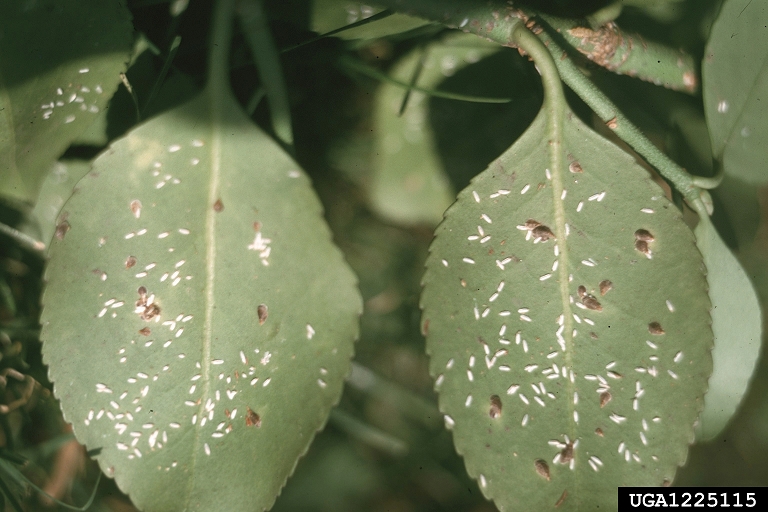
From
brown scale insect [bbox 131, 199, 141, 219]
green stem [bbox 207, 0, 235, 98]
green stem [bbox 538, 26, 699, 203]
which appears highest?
green stem [bbox 207, 0, 235, 98]

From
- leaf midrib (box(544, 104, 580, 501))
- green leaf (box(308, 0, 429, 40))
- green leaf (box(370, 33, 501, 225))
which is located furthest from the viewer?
green leaf (box(370, 33, 501, 225))

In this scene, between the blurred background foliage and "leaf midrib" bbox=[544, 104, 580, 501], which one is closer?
"leaf midrib" bbox=[544, 104, 580, 501]

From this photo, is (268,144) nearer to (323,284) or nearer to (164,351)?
(323,284)

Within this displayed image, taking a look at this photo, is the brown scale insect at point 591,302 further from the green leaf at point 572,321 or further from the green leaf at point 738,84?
the green leaf at point 738,84

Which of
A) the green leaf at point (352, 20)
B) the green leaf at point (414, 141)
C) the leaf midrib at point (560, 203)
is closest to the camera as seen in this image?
the leaf midrib at point (560, 203)

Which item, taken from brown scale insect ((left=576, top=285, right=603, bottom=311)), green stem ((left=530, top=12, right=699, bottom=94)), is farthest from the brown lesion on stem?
brown scale insect ((left=576, top=285, right=603, bottom=311))

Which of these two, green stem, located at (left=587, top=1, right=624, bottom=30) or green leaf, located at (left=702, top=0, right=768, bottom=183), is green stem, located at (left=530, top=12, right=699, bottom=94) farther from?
green leaf, located at (left=702, top=0, right=768, bottom=183)

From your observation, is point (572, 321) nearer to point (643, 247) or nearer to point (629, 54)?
Answer: point (643, 247)

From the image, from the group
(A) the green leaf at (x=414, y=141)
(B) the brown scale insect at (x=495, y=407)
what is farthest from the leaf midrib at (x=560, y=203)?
(A) the green leaf at (x=414, y=141)
